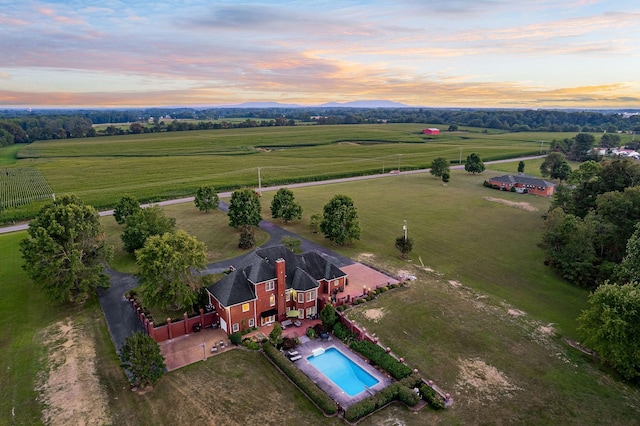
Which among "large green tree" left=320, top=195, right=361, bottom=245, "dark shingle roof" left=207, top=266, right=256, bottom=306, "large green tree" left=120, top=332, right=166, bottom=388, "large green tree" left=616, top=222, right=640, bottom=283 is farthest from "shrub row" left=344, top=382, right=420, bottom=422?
"large green tree" left=320, top=195, right=361, bottom=245

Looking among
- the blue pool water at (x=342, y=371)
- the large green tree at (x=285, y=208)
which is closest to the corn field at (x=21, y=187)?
the large green tree at (x=285, y=208)

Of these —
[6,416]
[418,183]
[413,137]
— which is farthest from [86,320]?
[413,137]

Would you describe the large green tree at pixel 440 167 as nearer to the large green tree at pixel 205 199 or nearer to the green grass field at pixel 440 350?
the green grass field at pixel 440 350

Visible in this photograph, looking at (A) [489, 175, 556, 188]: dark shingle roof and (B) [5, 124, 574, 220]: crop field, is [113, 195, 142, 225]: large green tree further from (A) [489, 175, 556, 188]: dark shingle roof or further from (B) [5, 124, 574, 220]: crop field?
(A) [489, 175, 556, 188]: dark shingle roof

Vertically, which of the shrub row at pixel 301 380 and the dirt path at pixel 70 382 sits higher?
the shrub row at pixel 301 380

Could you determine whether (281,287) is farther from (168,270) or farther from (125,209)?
(125,209)

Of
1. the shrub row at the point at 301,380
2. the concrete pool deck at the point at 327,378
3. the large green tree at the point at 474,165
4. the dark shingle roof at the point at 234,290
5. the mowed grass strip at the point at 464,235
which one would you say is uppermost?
the large green tree at the point at 474,165

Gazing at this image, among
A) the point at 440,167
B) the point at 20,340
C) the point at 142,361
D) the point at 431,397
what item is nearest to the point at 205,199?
the point at 20,340
